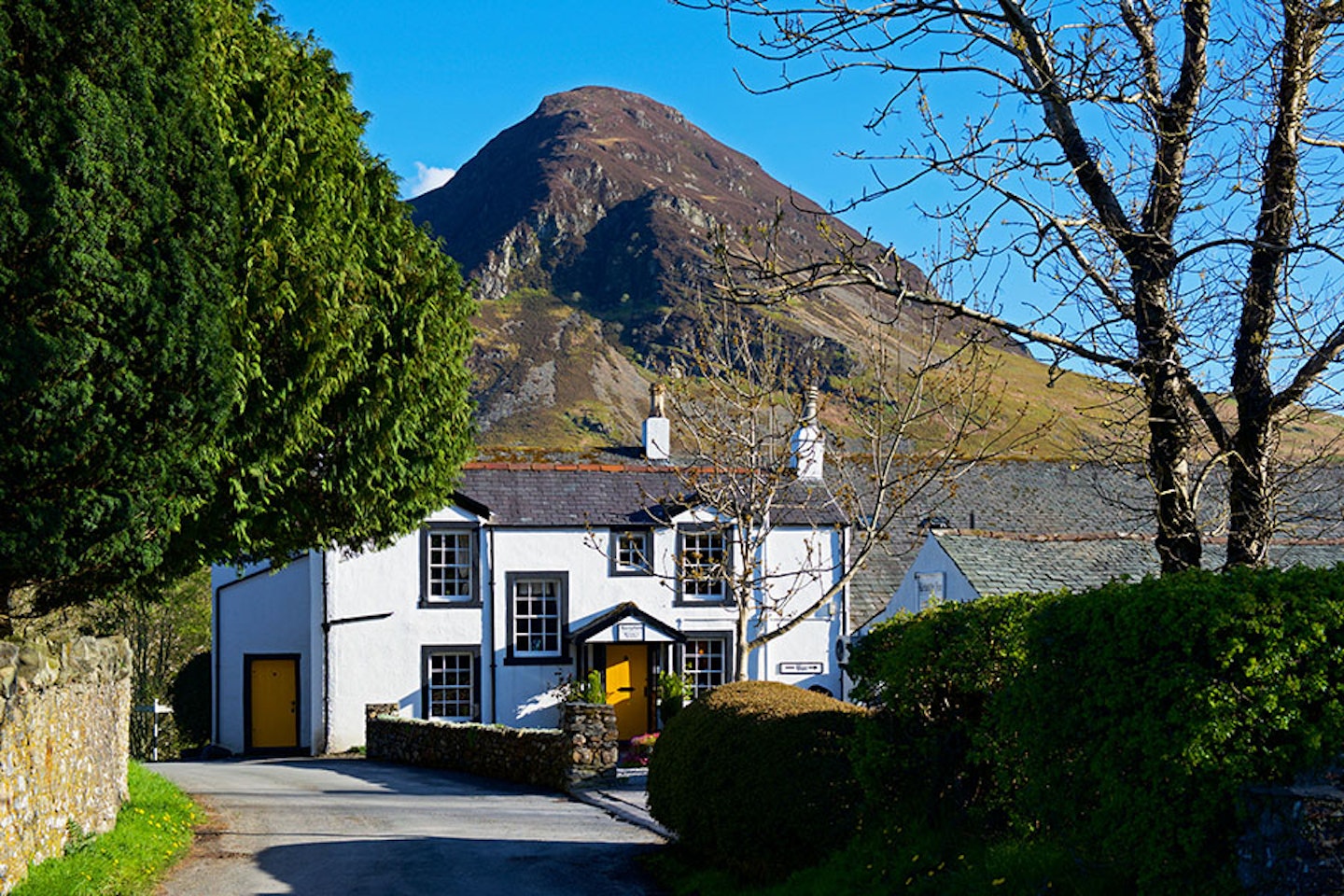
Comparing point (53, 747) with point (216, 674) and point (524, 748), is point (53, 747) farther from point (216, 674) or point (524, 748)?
point (216, 674)

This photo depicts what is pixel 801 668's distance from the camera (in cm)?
3139

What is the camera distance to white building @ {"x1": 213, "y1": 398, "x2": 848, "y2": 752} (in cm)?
3019

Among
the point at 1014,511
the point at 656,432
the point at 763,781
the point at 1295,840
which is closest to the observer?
the point at 1295,840

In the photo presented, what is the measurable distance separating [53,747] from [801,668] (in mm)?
22521

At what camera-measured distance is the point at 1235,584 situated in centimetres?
671

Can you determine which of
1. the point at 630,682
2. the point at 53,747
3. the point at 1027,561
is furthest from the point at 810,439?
the point at 53,747

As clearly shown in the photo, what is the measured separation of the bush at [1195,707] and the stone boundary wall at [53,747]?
731 centimetres

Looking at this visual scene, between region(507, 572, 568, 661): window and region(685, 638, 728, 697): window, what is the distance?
3.31 metres

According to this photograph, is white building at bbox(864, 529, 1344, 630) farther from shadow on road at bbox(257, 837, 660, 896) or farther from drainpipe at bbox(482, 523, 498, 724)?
shadow on road at bbox(257, 837, 660, 896)

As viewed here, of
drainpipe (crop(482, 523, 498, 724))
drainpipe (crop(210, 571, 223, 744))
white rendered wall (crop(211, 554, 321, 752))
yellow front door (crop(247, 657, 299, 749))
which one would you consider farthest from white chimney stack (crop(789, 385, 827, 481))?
Result: drainpipe (crop(210, 571, 223, 744))

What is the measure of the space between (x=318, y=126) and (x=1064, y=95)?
10.4 m

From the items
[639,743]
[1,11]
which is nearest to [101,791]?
[1,11]

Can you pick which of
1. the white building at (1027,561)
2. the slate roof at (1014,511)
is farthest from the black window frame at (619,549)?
the white building at (1027,561)

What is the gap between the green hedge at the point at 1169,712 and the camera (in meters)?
6.41
